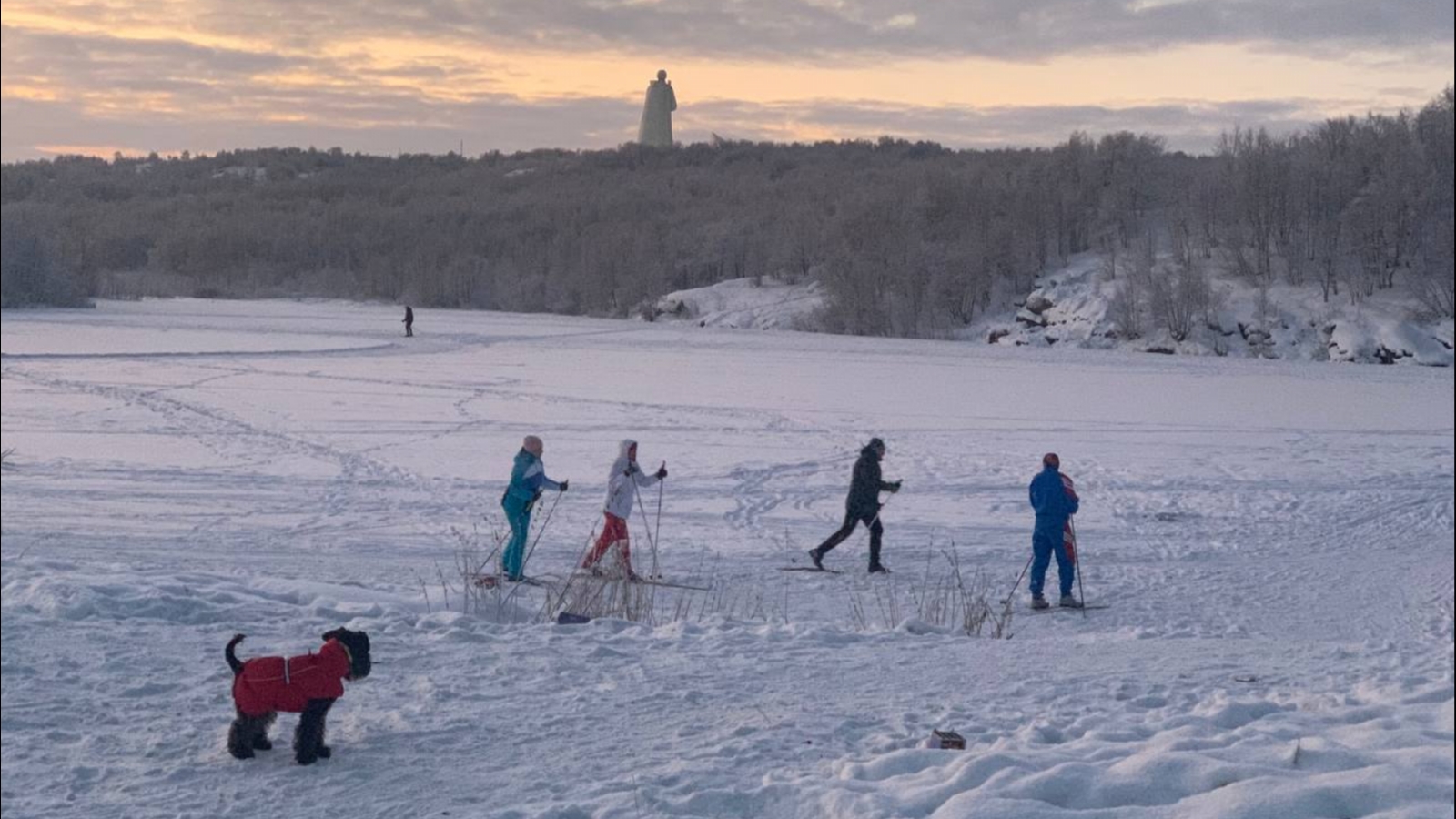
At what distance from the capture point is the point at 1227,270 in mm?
38562

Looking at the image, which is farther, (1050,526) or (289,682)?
(1050,526)

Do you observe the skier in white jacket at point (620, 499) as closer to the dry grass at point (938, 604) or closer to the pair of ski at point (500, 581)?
the pair of ski at point (500, 581)

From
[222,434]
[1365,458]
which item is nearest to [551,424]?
[222,434]

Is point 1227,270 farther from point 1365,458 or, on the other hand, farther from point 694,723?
point 694,723

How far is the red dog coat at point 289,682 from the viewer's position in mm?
6035

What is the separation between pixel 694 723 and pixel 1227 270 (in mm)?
35329

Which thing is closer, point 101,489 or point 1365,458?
point 101,489

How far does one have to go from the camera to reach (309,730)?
6074 millimetres

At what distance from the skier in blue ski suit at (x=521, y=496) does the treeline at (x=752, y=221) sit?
281 centimetres

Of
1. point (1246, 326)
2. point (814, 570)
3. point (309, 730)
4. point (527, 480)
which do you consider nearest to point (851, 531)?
point (814, 570)

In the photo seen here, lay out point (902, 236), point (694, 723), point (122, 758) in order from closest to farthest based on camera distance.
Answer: point (122, 758) → point (694, 723) → point (902, 236)

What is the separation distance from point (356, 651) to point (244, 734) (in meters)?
0.60

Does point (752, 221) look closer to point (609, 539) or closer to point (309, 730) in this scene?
point (609, 539)

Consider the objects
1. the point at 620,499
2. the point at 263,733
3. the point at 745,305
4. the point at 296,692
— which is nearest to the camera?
the point at 296,692
